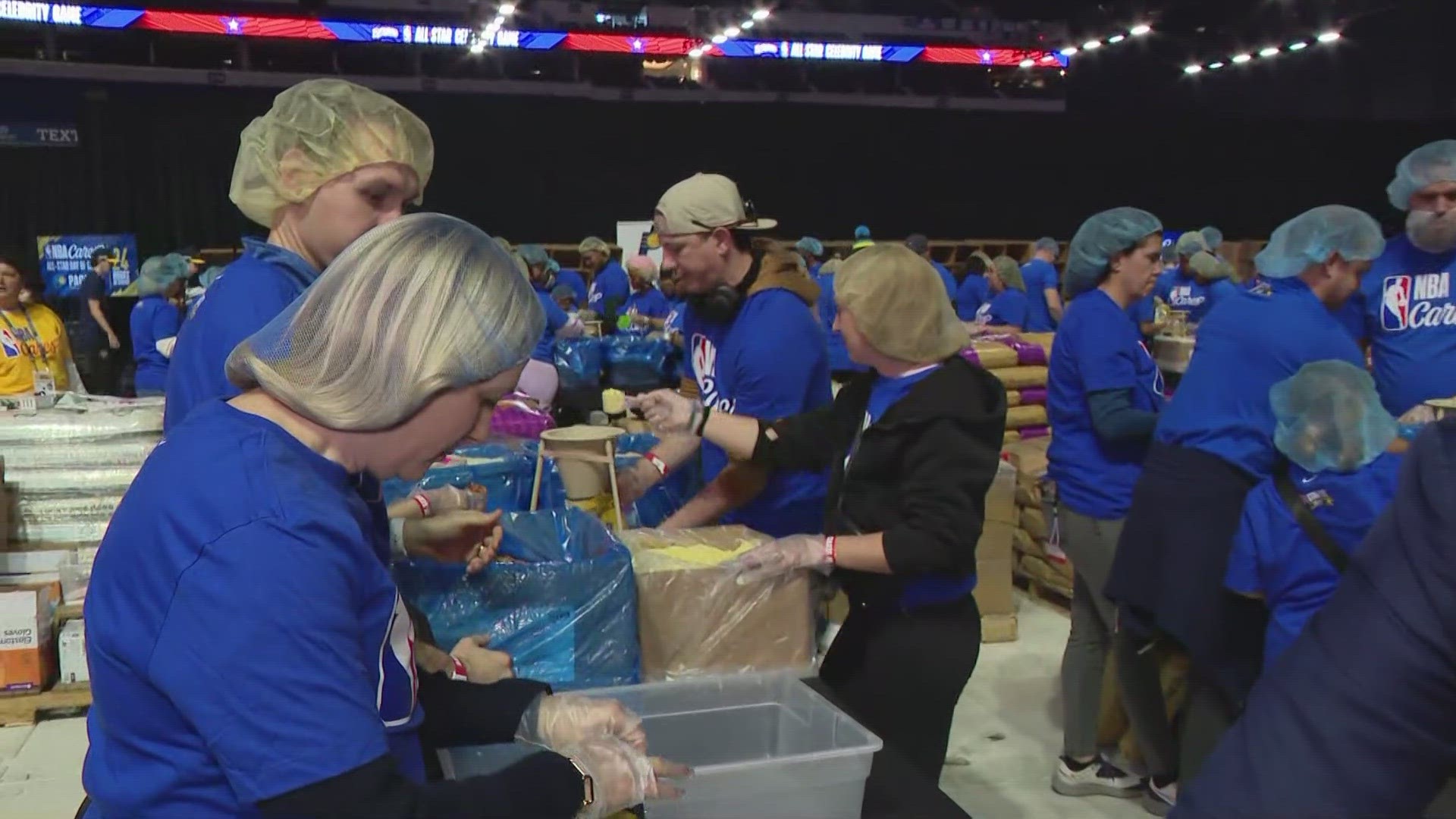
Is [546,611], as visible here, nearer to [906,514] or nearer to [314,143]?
[906,514]

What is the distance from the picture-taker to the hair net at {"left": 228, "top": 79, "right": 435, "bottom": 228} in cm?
165

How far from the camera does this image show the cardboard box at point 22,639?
12.2ft

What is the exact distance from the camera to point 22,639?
3758mm

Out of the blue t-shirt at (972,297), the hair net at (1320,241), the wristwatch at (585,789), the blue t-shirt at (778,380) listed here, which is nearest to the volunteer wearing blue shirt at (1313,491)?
the hair net at (1320,241)

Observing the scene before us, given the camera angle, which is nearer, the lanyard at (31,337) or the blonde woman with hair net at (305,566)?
the blonde woman with hair net at (305,566)

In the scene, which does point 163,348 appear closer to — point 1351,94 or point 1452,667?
point 1452,667

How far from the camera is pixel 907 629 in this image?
2.04m

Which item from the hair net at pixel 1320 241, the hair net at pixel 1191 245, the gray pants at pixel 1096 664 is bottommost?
the gray pants at pixel 1096 664

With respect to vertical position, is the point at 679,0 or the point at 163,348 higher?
the point at 679,0

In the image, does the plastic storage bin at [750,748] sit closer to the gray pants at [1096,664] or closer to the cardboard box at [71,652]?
the gray pants at [1096,664]

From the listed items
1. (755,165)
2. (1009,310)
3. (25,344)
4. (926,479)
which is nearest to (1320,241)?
(926,479)

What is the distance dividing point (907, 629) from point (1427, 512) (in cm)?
139

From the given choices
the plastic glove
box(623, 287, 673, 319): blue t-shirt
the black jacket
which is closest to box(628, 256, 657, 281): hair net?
box(623, 287, 673, 319): blue t-shirt

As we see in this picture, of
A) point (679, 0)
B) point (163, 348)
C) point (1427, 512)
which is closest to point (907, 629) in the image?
point (1427, 512)
